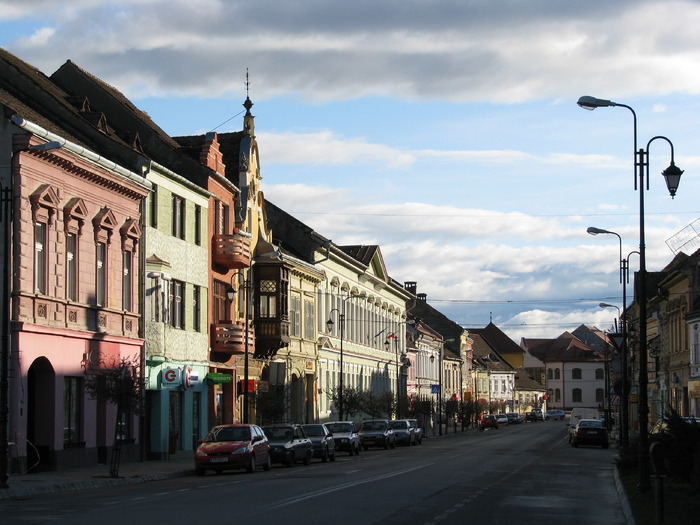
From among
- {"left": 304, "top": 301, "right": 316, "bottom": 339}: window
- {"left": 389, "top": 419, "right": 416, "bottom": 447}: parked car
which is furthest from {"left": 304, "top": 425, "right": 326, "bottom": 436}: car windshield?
{"left": 304, "top": 301, "right": 316, "bottom": 339}: window

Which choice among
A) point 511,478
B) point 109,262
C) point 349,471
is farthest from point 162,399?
point 511,478

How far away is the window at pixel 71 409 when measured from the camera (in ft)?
119

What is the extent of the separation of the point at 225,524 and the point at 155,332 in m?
25.9

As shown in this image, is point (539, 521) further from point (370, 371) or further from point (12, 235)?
point (370, 371)

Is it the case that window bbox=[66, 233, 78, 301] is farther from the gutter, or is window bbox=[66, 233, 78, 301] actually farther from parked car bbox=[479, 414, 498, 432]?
parked car bbox=[479, 414, 498, 432]

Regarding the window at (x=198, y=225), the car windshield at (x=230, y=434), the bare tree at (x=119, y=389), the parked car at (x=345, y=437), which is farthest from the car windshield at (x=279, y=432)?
the parked car at (x=345, y=437)

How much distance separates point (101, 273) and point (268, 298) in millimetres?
18040

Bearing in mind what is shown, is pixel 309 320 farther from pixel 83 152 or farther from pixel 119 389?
pixel 119 389

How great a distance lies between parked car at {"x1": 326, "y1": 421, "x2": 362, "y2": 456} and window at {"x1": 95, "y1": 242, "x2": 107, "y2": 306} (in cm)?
1597

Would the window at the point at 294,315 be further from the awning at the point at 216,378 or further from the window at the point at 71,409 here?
the window at the point at 71,409

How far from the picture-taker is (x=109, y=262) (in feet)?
129

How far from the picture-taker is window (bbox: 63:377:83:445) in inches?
1422

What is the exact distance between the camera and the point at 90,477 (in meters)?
31.8

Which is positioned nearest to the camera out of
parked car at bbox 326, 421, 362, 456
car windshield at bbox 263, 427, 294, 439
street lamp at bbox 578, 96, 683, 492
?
street lamp at bbox 578, 96, 683, 492
